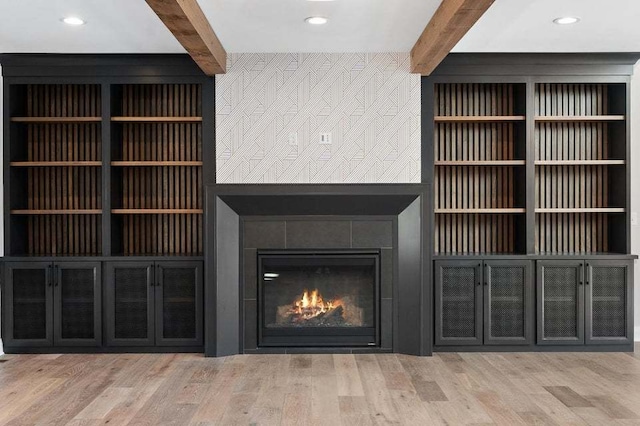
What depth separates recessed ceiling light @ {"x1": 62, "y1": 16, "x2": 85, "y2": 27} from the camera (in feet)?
14.6

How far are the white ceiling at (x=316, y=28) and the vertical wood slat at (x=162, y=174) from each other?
56 centimetres

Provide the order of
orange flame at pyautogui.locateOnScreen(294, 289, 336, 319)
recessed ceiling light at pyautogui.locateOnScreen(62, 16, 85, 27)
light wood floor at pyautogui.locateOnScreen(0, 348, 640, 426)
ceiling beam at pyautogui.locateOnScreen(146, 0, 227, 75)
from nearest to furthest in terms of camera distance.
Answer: ceiling beam at pyautogui.locateOnScreen(146, 0, 227, 75) → light wood floor at pyautogui.locateOnScreen(0, 348, 640, 426) → recessed ceiling light at pyautogui.locateOnScreen(62, 16, 85, 27) → orange flame at pyautogui.locateOnScreen(294, 289, 336, 319)

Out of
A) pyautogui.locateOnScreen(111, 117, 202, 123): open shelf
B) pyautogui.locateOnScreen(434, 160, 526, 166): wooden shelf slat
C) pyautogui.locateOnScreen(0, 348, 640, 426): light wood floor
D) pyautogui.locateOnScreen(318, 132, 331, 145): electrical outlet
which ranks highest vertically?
pyautogui.locateOnScreen(111, 117, 202, 123): open shelf

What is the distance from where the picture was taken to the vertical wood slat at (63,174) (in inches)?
229

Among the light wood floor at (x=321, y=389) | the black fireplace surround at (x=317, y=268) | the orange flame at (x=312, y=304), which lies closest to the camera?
the light wood floor at (x=321, y=389)

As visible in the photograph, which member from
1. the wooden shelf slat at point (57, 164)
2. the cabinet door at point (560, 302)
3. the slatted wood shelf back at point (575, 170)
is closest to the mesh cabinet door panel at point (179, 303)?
the wooden shelf slat at point (57, 164)

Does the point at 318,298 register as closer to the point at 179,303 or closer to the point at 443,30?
the point at 179,303

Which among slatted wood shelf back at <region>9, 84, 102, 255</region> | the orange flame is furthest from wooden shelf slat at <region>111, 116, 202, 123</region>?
the orange flame

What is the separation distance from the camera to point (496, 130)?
5.82 meters

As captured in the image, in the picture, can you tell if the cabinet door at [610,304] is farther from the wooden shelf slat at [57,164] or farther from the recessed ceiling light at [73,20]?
the recessed ceiling light at [73,20]

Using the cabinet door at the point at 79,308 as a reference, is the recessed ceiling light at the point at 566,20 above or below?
above

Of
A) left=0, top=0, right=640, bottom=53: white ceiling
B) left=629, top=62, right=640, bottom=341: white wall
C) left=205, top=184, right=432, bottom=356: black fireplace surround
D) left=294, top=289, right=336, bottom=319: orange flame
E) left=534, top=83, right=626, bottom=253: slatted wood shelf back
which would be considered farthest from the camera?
left=629, top=62, right=640, bottom=341: white wall

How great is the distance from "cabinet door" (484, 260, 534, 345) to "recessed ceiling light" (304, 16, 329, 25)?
233 cm

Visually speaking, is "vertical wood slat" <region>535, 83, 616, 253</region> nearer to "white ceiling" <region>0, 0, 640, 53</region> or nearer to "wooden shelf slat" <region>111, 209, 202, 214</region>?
"white ceiling" <region>0, 0, 640, 53</region>
